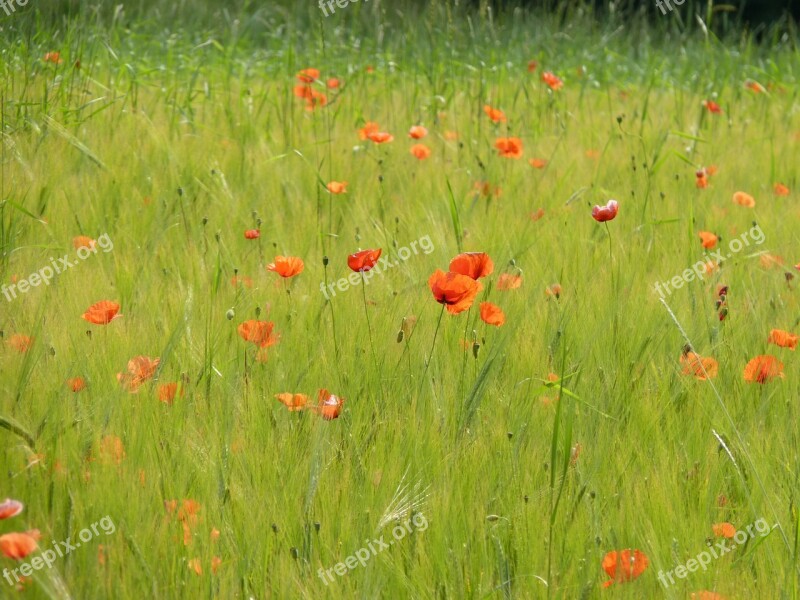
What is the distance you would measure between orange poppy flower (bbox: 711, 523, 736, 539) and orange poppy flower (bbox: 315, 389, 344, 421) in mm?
572

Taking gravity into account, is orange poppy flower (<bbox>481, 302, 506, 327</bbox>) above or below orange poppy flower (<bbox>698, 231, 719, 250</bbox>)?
above

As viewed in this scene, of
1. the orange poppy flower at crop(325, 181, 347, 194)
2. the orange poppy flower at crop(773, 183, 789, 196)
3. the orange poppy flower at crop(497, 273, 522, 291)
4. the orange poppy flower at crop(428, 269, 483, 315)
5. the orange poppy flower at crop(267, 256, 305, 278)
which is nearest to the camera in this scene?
the orange poppy flower at crop(428, 269, 483, 315)

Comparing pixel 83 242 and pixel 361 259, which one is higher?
pixel 361 259

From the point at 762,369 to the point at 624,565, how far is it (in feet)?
2.03

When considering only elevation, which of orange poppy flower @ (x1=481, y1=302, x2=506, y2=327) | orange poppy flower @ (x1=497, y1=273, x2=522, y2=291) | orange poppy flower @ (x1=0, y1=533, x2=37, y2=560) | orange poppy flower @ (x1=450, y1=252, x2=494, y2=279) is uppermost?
orange poppy flower @ (x1=0, y1=533, x2=37, y2=560)

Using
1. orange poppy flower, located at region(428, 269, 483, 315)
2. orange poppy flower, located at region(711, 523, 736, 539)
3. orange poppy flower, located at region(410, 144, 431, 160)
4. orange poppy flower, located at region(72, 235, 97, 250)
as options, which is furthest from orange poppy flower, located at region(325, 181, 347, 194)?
orange poppy flower, located at region(711, 523, 736, 539)

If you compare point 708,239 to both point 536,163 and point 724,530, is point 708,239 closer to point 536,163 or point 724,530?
point 536,163

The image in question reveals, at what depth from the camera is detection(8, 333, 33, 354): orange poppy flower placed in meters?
1.71

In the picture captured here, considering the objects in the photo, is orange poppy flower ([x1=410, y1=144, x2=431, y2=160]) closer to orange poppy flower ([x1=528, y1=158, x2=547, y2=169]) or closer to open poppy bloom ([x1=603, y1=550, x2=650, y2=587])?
orange poppy flower ([x1=528, y1=158, x2=547, y2=169])

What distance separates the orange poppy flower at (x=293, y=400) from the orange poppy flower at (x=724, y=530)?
632mm

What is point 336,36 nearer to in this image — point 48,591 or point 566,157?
point 566,157

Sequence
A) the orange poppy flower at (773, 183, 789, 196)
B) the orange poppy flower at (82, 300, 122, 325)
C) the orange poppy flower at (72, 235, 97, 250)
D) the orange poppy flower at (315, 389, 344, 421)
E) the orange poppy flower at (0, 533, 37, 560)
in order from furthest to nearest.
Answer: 1. the orange poppy flower at (773, 183, 789, 196)
2. the orange poppy flower at (72, 235, 97, 250)
3. the orange poppy flower at (82, 300, 122, 325)
4. the orange poppy flower at (315, 389, 344, 421)
5. the orange poppy flower at (0, 533, 37, 560)

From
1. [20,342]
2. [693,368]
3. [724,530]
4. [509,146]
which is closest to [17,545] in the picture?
[20,342]

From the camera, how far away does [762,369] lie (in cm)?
173
